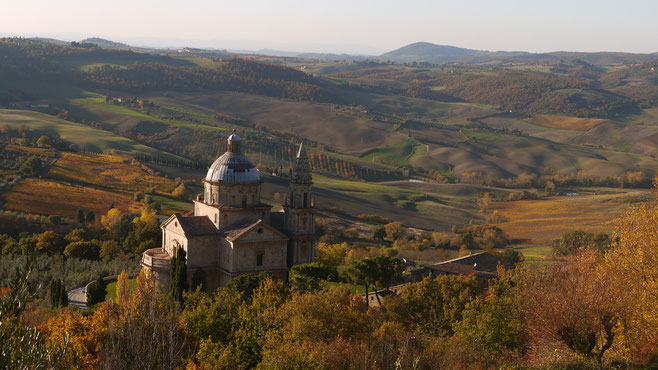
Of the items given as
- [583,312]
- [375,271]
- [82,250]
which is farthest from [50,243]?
[583,312]

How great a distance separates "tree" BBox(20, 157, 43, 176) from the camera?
112562 millimetres

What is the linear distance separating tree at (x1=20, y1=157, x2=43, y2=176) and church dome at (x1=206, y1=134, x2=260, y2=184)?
5672 centimetres

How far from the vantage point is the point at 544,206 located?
485ft

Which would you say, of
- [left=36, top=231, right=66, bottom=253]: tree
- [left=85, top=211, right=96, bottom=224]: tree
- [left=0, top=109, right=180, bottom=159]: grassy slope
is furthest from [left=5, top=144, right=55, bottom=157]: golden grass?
[left=36, top=231, right=66, bottom=253]: tree

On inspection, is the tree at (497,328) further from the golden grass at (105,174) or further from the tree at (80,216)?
the golden grass at (105,174)

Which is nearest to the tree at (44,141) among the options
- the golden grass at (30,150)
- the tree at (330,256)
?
the golden grass at (30,150)

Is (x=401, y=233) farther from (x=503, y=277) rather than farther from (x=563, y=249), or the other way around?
(x=503, y=277)

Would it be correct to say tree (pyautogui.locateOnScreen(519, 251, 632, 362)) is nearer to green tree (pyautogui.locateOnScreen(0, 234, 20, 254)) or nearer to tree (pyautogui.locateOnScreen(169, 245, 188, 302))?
tree (pyautogui.locateOnScreen(169, 245, 188, 302))

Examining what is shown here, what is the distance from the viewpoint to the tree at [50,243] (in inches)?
3113

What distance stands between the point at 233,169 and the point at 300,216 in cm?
725

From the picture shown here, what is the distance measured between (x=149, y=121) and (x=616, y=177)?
114 metres

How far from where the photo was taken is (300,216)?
67188 mm

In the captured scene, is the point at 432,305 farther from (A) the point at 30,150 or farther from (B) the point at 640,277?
(A) the point at 30,150

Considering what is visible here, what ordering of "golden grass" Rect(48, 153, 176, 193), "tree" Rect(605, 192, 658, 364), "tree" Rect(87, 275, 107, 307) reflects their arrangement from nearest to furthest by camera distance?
"tree" Rect(605, 192, 658, 364) → "tree" Rect(87, 275, 107, 307) → "golden grass" Rect(48, 153, 176, 193)
